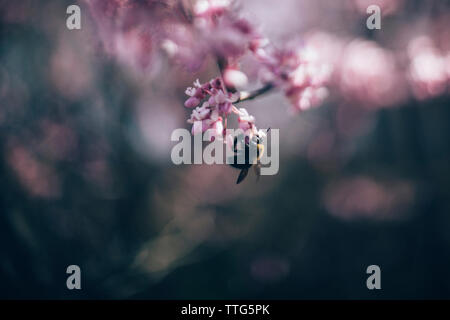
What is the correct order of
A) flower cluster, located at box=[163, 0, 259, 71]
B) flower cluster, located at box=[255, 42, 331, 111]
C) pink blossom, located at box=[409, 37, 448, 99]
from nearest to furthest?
flower cluster, located at box=[163, 0, 259, 71], flower cluster, located at box=[255, 42, 331, 111], pink blossom, located at box=[409, 37, 448, 99]

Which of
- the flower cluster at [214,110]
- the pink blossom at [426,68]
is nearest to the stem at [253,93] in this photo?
the flower cluster at [214,110]

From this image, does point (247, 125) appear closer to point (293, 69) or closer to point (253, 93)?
point (253, 93)

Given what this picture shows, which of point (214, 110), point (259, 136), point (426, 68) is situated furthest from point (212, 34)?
point (426, 68)

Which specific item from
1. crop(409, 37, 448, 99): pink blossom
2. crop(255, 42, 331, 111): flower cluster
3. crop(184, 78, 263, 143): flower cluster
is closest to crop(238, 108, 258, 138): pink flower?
crop(184, 78, 263, 143): flower cluster

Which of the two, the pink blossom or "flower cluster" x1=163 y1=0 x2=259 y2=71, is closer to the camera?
"flower cluster" x1=163 y1=0 x2=259 y2=71

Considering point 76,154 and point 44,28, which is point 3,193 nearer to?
point 76,154

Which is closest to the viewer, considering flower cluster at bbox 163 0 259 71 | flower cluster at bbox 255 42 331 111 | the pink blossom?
flower cluster at bbox 163 0 259 71

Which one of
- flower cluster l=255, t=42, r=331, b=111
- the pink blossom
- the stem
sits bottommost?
the stem

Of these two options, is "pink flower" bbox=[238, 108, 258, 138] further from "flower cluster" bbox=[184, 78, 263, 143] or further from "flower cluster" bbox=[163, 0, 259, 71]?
"flower cluster" bbox=[163, 0, 259, 71]

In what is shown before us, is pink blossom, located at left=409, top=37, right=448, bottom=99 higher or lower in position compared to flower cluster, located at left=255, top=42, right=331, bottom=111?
higher

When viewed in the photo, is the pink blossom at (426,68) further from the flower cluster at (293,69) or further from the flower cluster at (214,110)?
the flower cluster at (214,110)

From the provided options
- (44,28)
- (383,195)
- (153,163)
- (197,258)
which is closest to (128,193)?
(153,163)

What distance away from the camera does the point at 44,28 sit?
7.27 ft

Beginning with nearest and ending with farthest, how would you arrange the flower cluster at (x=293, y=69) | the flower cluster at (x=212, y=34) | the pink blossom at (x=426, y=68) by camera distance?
1. the flower cluster at (x=212, y=34)
2. the flower cluster at (x=293, y=69)
3. the pink blossom at (x=426, y=68)
